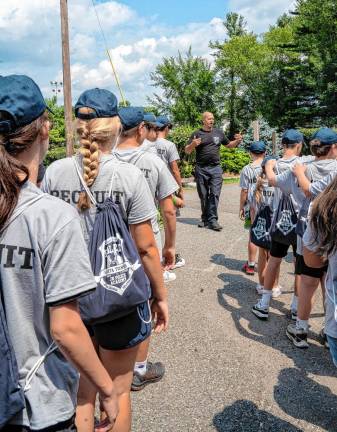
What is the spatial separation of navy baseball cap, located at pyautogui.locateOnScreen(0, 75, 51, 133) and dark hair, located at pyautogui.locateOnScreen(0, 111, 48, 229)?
17 millimetres

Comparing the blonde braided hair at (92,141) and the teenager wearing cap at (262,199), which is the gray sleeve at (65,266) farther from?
the teenager wearing cap at (262,199)

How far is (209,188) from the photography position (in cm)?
862

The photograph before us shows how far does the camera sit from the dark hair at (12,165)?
4.19ft

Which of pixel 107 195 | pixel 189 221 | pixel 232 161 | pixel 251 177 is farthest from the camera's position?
pixel 232 161

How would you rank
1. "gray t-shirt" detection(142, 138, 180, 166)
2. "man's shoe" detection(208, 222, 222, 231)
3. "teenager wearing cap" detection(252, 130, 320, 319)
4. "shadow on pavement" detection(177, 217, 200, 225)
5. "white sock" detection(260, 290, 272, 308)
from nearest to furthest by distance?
1. "teenager wearing cap" detection(252, 130, 320, 319)
2. "white sock" detection(260, 290, 272, 308)
3. "gray t-shirt" detection(142, 138, 180, 166)
4. "man's shoe" detection(208, 222, 222, 231)
5. "shadow on pavement" detection(177, 217, 200, 225)

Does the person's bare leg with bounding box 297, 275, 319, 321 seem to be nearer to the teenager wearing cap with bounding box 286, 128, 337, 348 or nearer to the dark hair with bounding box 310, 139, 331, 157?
the teenager wearing cap with bounding box 286, 128, 337, 348

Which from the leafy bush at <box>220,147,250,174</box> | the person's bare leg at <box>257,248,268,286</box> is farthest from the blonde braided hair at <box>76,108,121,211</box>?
the leafy bush at <box>220,147,250,174</box>

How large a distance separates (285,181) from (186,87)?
116 feet

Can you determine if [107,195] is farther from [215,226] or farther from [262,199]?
[215,226]

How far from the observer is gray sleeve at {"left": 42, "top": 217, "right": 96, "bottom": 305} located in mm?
1312

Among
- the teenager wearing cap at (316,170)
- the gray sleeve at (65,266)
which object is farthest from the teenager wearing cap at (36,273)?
the teenager wearing cap at (316,170)

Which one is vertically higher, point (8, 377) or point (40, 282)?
point (40, 282)

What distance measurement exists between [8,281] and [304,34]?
129 ft

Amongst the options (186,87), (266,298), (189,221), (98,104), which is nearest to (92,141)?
(98,104)
